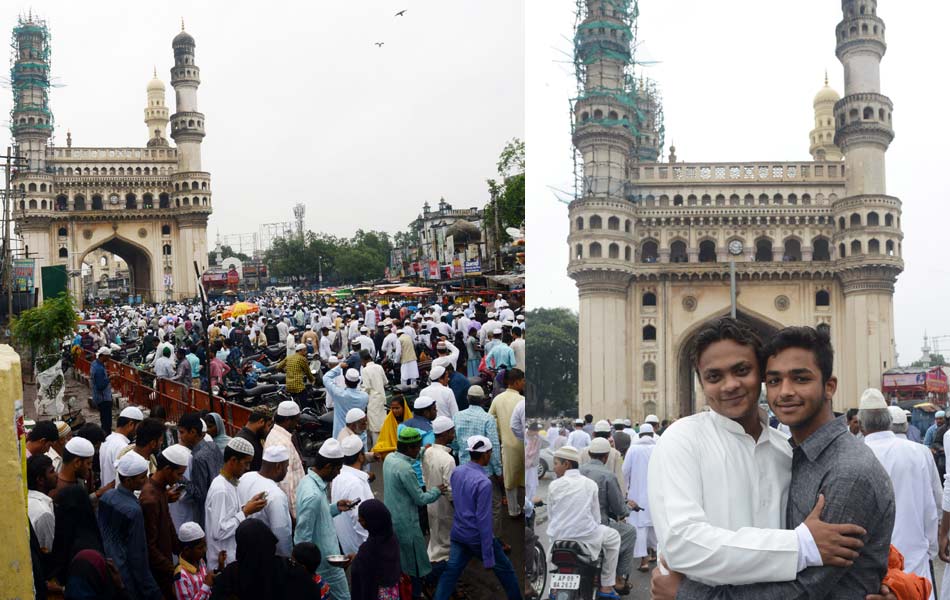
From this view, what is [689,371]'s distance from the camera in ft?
7.79

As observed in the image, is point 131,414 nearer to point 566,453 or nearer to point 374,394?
point 374,394

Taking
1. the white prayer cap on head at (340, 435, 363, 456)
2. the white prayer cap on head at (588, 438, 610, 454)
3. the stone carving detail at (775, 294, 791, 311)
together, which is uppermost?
the stone carving detail at (775, 294, 791, 311)

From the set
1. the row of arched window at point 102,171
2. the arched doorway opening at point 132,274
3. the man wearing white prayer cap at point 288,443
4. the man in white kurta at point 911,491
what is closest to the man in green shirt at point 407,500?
the man wearing white prayer cap at point 288,443

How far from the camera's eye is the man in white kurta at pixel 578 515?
2773 mm

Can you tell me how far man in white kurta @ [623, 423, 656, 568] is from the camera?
2.64 metres

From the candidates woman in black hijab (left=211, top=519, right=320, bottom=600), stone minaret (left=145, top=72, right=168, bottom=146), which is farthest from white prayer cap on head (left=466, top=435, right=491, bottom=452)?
stone minaret (left=145, top=72, right=168, bottom=146)

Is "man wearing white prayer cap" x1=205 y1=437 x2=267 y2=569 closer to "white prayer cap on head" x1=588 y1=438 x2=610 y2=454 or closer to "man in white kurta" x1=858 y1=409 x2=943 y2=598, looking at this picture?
"white prayer cap on head" x1=588 y1=438 x2=610 y2=454

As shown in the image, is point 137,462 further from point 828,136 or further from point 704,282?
point 828,136

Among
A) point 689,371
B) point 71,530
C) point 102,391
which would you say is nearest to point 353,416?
point 71,530

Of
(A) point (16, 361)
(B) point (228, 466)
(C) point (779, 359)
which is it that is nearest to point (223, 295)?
(B) point (228, 466)

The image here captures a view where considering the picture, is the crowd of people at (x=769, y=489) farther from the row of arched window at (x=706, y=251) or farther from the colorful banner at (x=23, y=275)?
the colorful banner at (x=23, y=275)

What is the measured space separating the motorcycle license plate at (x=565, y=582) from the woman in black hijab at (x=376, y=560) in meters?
1.42

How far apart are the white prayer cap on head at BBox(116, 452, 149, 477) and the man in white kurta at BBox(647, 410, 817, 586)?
2854 mm

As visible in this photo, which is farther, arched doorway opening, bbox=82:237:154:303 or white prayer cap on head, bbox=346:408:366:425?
arched doorway opening, bbox=82:237:154:303
